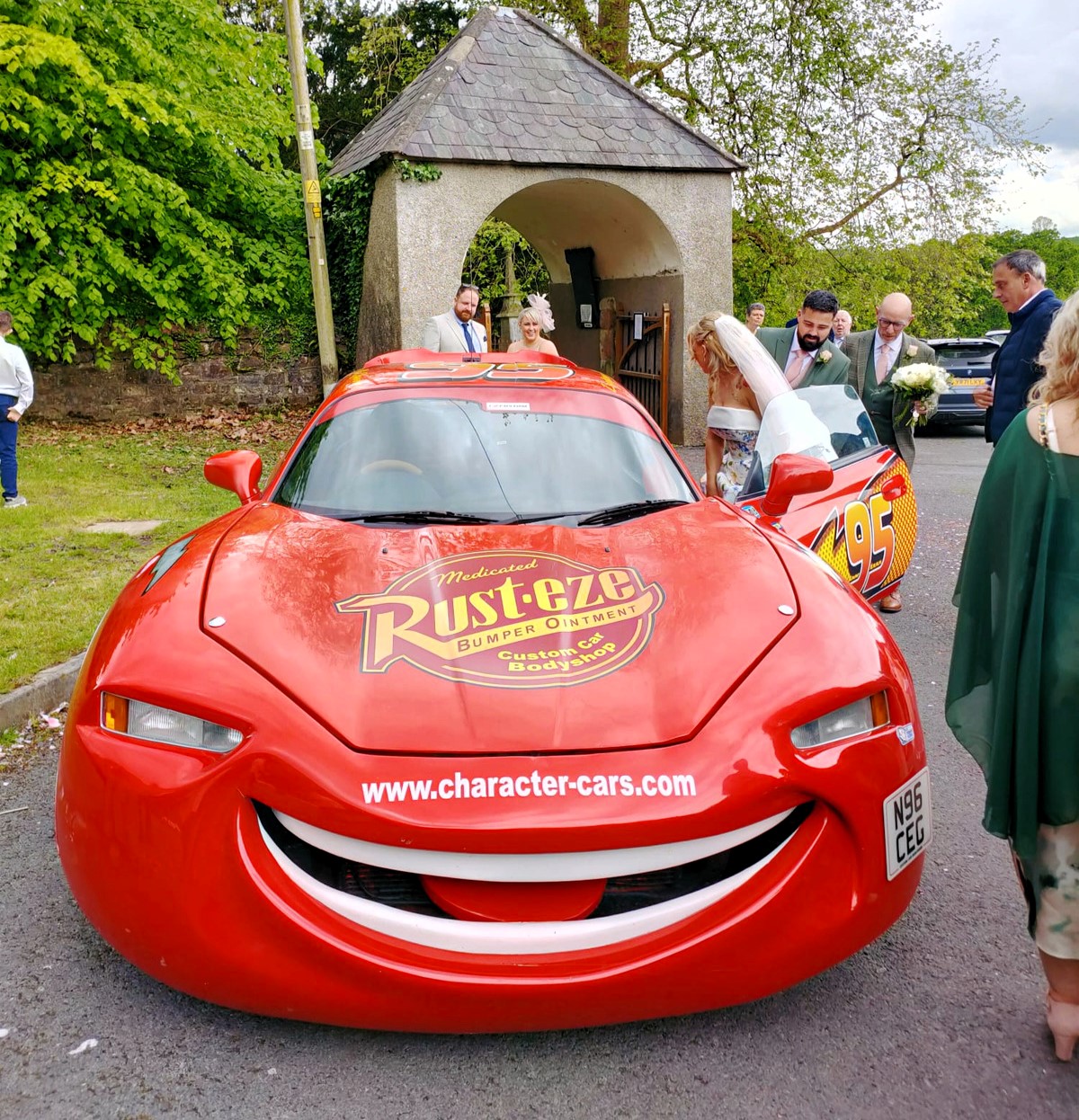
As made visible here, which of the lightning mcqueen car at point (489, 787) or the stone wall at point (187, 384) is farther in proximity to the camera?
the stone wall at point (187, 384)

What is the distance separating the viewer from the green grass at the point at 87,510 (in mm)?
5180

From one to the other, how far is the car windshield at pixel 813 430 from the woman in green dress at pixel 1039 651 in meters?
2.45

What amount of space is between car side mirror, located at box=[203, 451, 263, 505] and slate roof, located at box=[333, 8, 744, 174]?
9.14m

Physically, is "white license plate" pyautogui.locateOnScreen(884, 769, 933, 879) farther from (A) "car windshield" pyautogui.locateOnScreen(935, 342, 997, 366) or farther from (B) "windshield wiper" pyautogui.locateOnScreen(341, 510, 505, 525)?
(A) "car windshield" pyautogui.locateOnScreen(935, 342, 997, 366)

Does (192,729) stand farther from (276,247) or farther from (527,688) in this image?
(276,247)

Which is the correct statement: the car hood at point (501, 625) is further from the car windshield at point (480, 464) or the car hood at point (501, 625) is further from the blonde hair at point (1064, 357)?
the blonde hair at point (1064, 357)

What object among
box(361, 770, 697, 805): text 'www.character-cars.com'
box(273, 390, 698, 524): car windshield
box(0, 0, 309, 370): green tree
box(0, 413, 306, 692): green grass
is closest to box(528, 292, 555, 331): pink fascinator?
box(0, 413, 306, 692): green grass

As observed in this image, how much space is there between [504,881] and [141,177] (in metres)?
12.0

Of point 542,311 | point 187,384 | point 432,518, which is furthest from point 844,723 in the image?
point 187,384

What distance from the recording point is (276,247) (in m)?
13.9

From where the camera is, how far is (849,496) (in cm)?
477

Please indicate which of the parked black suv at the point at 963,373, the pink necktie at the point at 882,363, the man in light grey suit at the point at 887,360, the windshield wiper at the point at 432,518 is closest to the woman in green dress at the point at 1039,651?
the windshield wiper at the point at 432,518

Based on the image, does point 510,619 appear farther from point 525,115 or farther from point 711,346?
point 525,115

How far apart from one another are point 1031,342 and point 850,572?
6.35 ft
